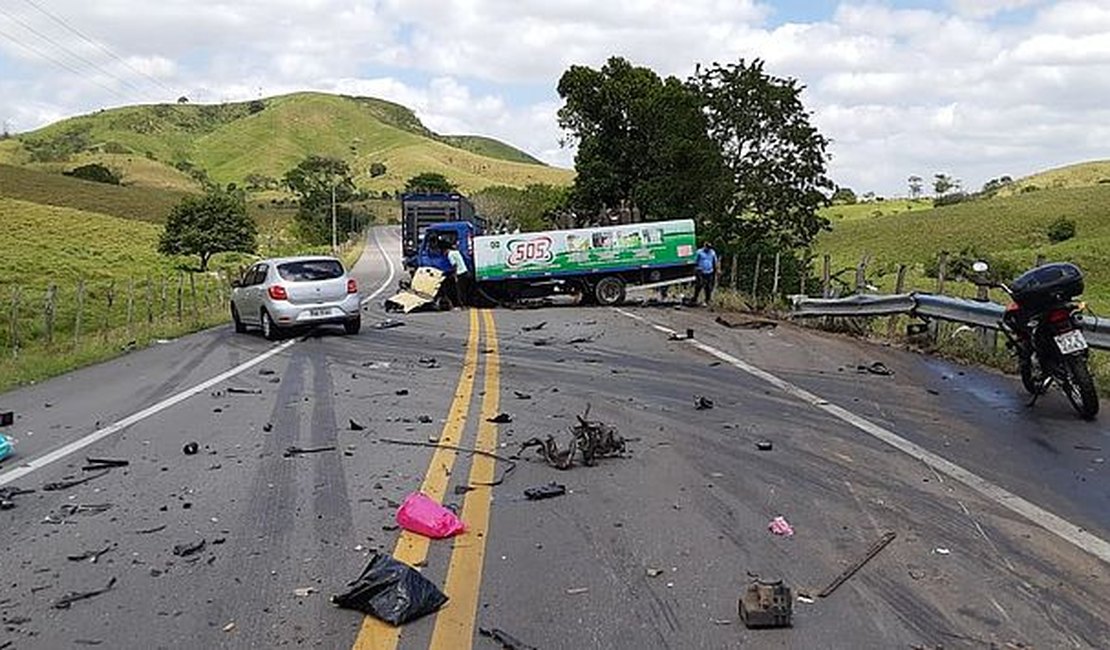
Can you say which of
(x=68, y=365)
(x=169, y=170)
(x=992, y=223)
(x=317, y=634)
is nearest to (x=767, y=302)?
(x=68, y=365)

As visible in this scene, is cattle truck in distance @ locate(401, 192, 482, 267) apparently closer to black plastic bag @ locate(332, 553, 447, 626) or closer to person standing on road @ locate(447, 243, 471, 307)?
person standing on road @ locate(447, 243, 471, 307)

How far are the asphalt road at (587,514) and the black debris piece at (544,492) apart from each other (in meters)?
0.09

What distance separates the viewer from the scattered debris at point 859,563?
15.9 feet

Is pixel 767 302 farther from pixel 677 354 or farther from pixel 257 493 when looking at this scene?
pixel 257 493

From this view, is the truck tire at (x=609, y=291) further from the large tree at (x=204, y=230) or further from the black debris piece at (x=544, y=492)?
the large tree at (x=204, y=230)

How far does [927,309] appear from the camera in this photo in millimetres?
14625

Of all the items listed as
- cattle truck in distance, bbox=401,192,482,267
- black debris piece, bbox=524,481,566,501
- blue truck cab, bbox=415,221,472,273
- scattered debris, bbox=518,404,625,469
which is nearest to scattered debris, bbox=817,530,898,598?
black debris piece, bbox=524,481,566,501

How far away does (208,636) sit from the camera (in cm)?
439

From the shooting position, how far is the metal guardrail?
10.7m

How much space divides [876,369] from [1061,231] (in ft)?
200

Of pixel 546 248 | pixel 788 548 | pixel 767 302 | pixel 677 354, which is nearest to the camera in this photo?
pixel 788 548

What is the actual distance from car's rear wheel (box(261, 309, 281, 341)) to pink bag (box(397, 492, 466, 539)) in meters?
14.4

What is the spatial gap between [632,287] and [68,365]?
15.9 m

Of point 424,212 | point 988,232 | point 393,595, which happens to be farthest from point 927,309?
point 988,232
